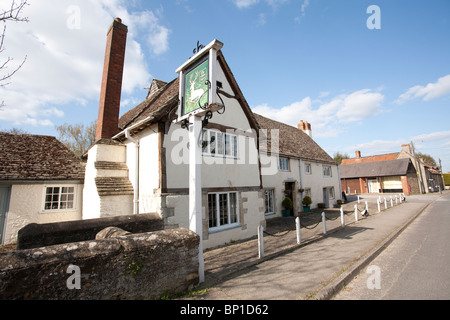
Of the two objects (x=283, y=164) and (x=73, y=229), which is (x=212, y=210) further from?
(x=283, y=164)

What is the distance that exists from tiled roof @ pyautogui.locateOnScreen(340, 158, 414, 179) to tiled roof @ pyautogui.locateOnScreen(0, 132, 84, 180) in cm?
4461

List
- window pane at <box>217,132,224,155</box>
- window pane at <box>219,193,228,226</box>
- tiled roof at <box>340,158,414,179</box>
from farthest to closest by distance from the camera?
tiled roof at <box>340,158,414,179</box>
window pane at <box>217,132,224,155</box>
window pane at <box>219,193,228,226</box>

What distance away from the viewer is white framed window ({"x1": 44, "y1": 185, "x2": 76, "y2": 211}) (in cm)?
1148

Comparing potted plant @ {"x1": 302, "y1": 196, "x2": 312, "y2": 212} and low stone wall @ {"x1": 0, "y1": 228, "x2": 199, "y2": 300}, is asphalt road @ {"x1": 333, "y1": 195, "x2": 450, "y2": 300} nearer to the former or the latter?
low stone wall @ {"x1": 0, "y1": 228, "x2": 199, "y2": 300}

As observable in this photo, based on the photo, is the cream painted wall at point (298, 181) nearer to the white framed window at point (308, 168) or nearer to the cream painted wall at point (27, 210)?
the white framed window at point (308, 168)

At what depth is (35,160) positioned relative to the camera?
1206cm

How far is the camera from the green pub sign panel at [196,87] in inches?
221

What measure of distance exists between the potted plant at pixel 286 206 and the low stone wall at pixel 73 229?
11.4m

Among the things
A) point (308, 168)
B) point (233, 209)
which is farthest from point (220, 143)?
point (308, 168)

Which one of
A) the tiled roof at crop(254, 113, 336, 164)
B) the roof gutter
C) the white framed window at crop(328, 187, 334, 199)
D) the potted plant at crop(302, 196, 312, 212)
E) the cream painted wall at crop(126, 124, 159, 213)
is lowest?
the potted plant at crop(302, 196, 312, 212)

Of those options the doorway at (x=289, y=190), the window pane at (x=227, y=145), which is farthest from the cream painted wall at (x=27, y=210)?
the doorway at (x=289, y=190)

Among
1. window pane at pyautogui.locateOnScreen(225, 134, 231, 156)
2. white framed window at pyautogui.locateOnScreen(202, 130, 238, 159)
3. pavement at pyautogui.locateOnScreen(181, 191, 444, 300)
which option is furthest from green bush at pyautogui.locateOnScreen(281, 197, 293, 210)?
window pane at pyautogui.locateOnScreen(225, 134, 231, 156)

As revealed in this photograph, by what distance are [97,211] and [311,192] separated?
18.0 meters
